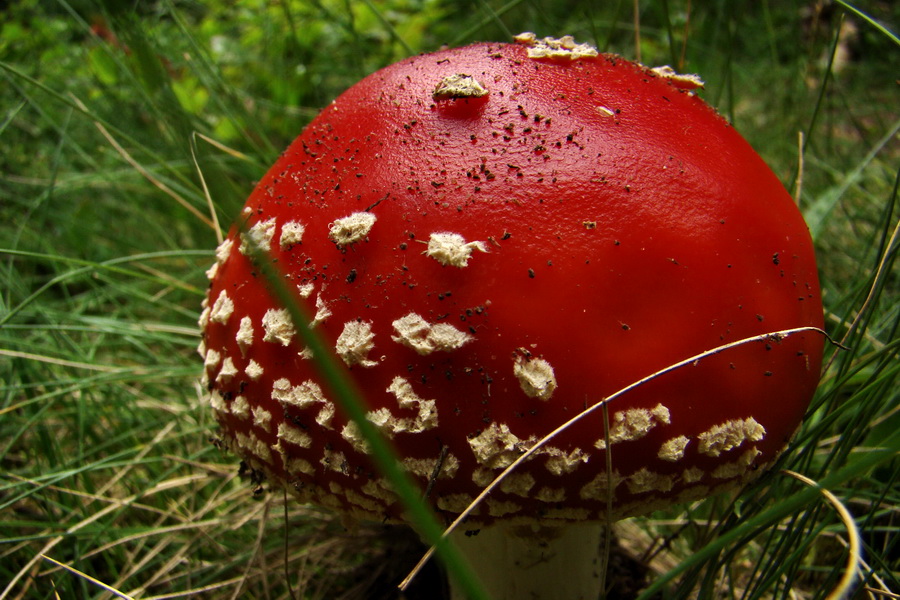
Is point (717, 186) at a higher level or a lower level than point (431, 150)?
lower

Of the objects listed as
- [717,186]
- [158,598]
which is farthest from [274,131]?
[717,186]

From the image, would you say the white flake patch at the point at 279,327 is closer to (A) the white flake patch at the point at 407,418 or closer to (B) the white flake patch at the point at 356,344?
(B) the white flake patch at the point at 356,344

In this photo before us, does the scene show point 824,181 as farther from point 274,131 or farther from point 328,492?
point 274,131

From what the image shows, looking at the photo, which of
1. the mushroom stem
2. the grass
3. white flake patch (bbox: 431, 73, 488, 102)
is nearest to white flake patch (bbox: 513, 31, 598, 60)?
white flake patch (bbox: 431, 73, 488, 102)

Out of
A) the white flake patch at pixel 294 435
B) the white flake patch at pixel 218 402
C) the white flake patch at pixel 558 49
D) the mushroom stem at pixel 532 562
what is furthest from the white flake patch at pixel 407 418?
the white flake patch at pixel 558 49

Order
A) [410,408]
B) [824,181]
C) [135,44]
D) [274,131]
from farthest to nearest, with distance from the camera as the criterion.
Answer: [274,131]
[824,181]
[135,44]
[410,408]
